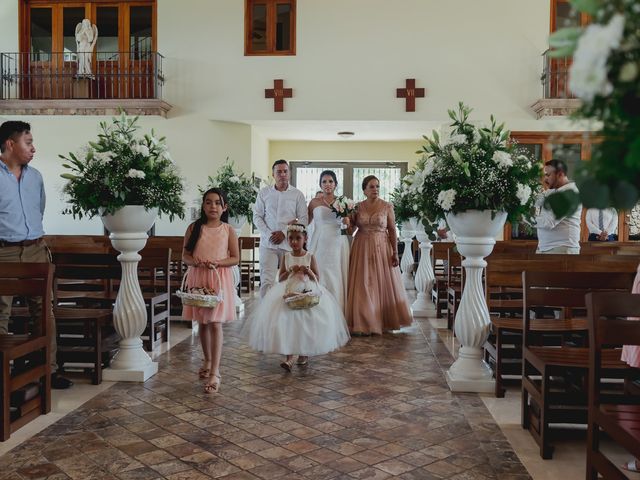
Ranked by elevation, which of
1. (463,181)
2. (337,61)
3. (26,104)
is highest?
(337,61)

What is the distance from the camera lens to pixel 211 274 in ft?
13.9

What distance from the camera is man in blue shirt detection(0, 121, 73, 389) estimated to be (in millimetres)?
3846

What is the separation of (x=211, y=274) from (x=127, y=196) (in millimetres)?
837

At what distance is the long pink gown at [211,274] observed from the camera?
13.7 ft

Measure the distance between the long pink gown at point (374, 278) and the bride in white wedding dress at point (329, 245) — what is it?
0.12 m

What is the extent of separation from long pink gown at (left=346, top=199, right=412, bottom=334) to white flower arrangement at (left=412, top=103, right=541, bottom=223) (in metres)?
2.16

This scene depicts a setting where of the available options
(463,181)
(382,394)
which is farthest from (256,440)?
(463,181)

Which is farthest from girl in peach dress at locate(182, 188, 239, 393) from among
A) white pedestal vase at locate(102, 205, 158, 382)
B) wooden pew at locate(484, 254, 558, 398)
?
wooden pew at locate(484, 254, 558, 398)

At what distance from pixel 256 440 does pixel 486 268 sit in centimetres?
213

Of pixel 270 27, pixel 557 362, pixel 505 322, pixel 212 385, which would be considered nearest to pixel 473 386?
pixel 505 322

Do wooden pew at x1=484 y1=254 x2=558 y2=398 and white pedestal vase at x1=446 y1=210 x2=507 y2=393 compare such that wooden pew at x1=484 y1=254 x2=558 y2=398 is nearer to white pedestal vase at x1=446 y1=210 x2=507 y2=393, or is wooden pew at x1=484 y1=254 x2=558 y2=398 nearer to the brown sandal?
white pedestal vase at x1=446 y1=210 x2=507 y2=393

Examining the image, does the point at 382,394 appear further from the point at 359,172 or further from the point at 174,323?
the point at 359,172

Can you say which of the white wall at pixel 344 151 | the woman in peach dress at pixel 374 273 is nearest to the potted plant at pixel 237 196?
the woman in peach dress at pixel 374 273

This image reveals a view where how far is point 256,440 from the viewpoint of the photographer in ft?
10.6
